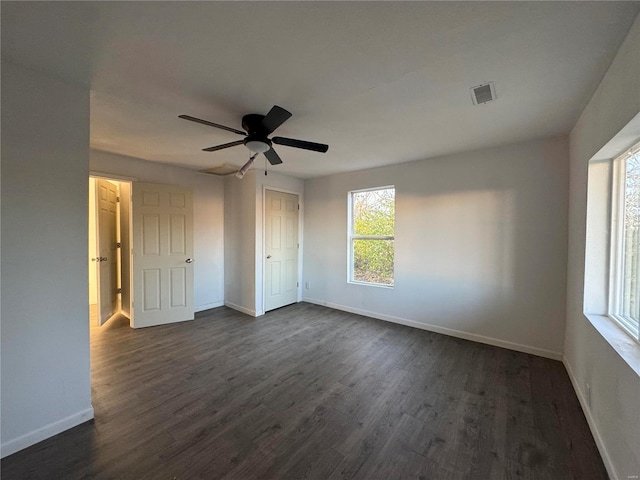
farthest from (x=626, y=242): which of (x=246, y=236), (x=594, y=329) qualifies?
(x=246, y=236)

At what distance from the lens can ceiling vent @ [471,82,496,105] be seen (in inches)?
68.5

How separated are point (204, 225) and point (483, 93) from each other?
13.4 feet

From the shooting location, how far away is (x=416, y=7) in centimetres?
113

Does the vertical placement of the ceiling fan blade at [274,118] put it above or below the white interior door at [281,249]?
above

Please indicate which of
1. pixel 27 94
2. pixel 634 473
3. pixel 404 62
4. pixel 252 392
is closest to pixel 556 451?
pixel 634 473

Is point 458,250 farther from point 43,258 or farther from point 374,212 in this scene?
point 43,258

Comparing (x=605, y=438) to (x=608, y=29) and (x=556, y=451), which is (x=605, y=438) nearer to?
(x=556, y=451)

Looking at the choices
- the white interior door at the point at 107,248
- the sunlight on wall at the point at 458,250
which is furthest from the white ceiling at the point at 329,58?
Answer: the white interior door at the point at 107,248

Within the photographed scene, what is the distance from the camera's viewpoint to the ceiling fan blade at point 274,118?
5.58 feet

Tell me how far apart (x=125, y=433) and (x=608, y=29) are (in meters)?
3.53

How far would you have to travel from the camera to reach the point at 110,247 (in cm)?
394

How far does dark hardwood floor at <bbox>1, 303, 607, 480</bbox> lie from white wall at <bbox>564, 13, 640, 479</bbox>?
212 mm

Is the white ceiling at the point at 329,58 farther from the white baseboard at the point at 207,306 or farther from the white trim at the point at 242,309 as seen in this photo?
the white baseboard at the point at 207,306

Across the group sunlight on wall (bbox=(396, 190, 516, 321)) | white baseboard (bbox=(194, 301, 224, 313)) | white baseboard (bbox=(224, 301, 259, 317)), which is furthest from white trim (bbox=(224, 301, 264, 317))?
sunlight on wall (bbox=(396, 190, 516, 321))
